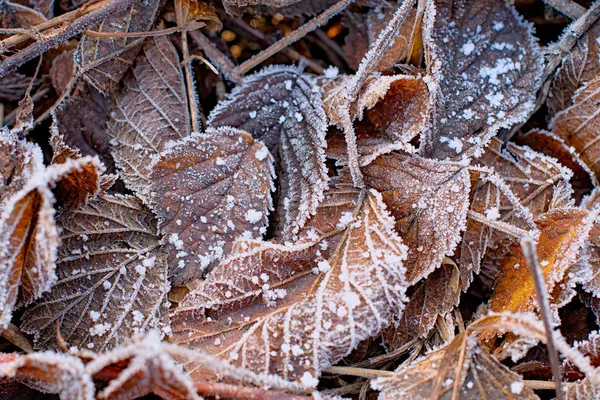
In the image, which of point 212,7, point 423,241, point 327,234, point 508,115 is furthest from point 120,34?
point 508,115

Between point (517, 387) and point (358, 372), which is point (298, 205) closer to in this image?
point (358, 372)

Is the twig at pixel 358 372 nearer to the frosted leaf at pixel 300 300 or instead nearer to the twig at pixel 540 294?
the frosted leaf at pixel 300 300

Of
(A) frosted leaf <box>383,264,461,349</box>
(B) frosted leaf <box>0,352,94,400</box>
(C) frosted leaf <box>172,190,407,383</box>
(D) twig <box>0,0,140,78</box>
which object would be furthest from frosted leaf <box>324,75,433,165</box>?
(B) frosted leaf <box>0,352,94,400</box>

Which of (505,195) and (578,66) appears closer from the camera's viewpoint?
(505,195)

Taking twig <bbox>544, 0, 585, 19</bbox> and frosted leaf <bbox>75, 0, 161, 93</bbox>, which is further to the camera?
twig <bbox>544, 0, 585, 19</bbox>

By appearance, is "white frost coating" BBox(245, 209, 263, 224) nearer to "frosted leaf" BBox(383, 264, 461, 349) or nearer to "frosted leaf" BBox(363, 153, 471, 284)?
"frosted leaf" BBox(363, 153, 471, 284)

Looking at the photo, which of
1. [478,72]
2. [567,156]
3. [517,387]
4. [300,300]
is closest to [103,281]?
[300,300]
